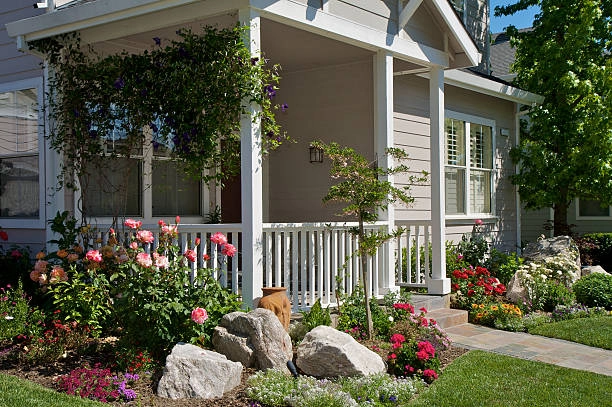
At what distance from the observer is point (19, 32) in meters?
6.96

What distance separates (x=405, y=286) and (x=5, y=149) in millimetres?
5516

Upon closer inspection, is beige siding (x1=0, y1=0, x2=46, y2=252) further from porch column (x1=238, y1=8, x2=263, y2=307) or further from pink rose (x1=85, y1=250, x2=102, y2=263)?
porch column (x1=238, y1=8, x2=263, y2=307)

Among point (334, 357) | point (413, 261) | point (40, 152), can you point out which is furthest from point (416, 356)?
point (40, 152)

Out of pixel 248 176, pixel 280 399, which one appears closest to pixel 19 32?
pixel 248 176

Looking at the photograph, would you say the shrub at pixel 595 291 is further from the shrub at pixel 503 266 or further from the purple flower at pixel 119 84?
the purple flower at pixel 119 84

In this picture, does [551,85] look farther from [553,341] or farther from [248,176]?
[248,176]

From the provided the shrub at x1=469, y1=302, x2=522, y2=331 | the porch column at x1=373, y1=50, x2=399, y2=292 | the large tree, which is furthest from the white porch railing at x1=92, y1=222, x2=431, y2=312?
the large tree

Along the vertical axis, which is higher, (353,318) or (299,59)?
(299,59)

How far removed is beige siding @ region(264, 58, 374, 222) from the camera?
8.80m

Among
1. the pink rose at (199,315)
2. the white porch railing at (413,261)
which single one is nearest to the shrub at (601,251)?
the white porch railing at (413,261)

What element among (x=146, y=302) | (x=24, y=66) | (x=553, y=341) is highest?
(x=24, y=66)

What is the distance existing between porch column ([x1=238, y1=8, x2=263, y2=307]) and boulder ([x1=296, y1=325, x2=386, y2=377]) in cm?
78

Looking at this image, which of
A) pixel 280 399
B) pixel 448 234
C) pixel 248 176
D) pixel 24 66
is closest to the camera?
pixel 280 399

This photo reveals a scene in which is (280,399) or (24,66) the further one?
(24,66)
